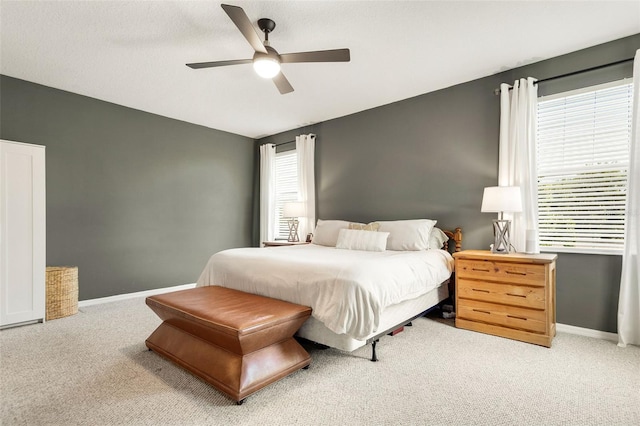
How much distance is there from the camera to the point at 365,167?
4746mm

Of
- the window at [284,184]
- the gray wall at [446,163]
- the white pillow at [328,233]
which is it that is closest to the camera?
the gray wall at [446,163]

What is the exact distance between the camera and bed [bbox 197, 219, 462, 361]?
2.19m

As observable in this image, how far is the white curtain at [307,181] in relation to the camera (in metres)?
5.30

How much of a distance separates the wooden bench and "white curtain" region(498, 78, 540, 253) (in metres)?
2.41

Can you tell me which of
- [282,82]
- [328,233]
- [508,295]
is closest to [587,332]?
[508,295]

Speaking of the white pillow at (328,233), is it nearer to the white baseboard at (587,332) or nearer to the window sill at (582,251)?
the window sill at (582,251)

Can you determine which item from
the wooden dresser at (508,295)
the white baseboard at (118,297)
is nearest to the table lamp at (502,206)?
the wooden dresser at (508,295)

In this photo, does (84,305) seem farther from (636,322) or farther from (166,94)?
(636,322)

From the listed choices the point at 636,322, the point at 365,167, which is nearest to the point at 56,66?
the point at 365,167

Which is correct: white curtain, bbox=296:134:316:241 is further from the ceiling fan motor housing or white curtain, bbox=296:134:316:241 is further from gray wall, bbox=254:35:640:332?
the ceiling fan motor housing

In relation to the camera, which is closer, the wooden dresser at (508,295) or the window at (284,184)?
the wooden dresser at (508,295)

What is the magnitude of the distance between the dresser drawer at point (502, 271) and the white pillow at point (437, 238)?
50 cm

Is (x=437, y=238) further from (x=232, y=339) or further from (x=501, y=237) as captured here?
(x=232, y=339)

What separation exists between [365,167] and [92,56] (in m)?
3.37
